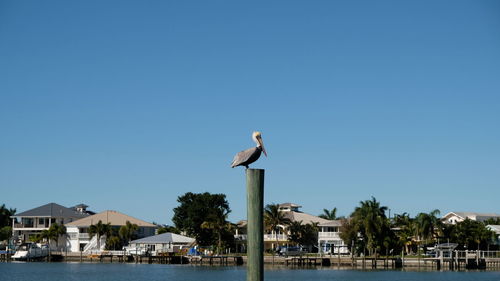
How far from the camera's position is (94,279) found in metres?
65.0

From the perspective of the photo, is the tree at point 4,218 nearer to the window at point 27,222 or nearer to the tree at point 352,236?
the window at point 27,222

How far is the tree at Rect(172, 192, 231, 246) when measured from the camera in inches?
4048

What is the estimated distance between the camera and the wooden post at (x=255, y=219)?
10484mm

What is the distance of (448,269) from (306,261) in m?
16.2

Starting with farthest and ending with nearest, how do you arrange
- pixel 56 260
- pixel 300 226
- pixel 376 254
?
pixel 56 260
pixel 300 226
pixel 376 254

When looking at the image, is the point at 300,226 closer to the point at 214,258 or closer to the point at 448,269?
the point at 214,258

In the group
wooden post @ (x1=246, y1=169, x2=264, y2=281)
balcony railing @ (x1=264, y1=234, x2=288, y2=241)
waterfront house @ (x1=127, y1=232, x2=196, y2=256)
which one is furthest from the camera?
balcony railing @ (x1=264, y1=234, x2=288, y2=241)

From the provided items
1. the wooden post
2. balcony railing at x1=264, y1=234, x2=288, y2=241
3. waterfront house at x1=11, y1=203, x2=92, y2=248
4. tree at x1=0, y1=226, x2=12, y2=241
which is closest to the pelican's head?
the wooden post

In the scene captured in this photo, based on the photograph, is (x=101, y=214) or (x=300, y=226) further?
(x=101, y=214)

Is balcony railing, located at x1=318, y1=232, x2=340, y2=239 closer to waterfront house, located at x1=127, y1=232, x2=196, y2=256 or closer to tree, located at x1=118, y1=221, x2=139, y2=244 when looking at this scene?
waterfront house, located at x1=127, y1=232, x2=196, y2=256

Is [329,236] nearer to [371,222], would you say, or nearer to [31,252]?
[371,222]

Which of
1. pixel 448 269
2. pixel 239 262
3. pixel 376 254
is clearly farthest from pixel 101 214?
pixel 448 269

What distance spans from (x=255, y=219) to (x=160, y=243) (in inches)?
3425

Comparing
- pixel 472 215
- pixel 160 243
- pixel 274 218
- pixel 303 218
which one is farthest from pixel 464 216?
pixel 160 243
